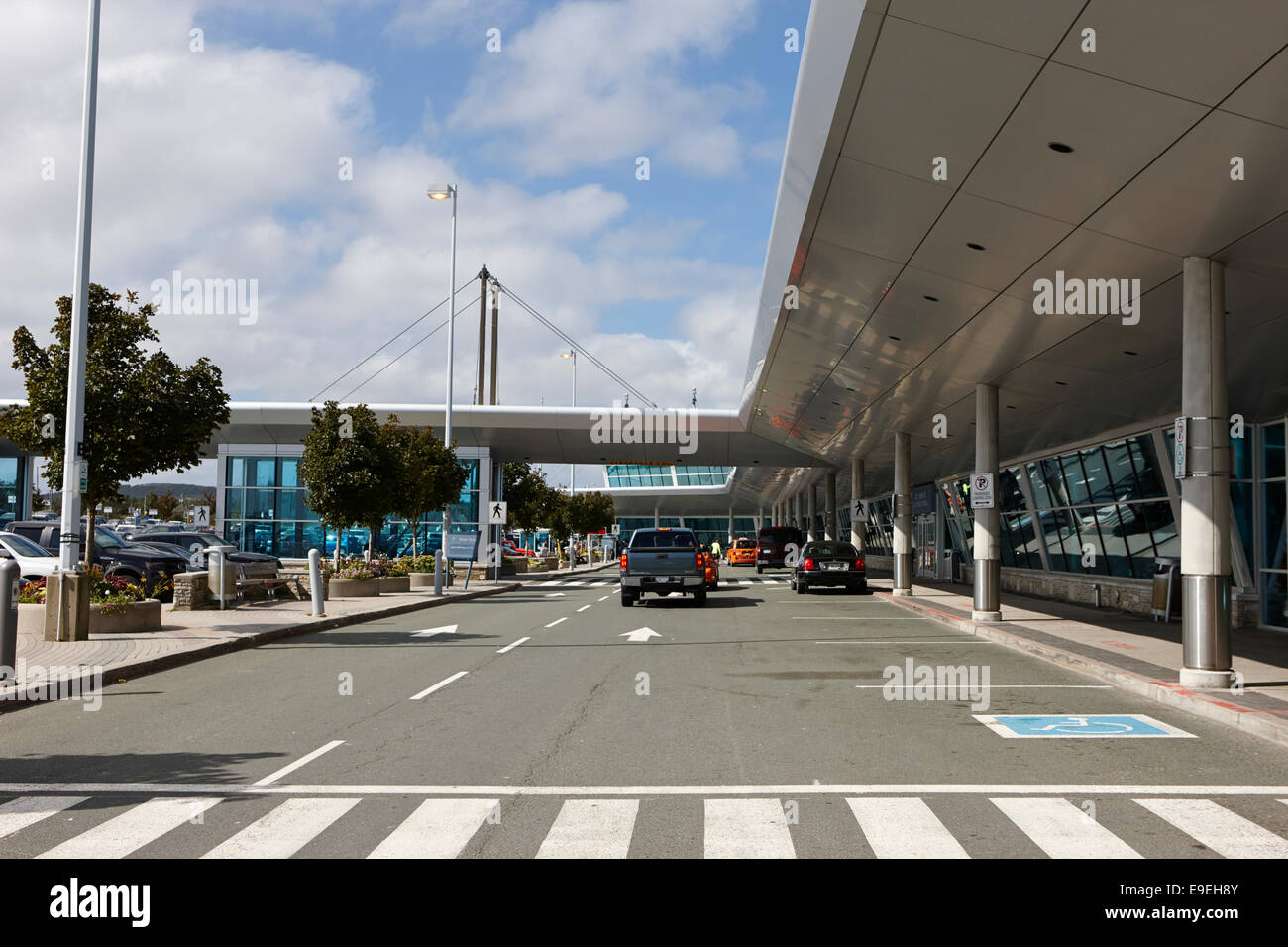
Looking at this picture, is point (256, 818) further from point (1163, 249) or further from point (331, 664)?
point (1163, 249)

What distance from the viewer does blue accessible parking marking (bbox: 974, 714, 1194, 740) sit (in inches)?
367

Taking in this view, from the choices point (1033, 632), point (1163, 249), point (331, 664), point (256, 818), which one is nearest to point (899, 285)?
point (1163, 249)

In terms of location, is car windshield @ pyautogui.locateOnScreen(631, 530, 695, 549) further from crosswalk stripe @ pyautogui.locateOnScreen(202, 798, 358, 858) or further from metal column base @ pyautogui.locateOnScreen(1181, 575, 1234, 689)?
crosswalk stripe @ pyautogui.locateOnScreen(202, 798, 358, 858)

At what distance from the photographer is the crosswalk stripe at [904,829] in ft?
18.3

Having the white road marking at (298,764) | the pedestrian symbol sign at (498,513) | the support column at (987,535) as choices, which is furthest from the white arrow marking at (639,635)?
the pedestrian symbol sign at (498,513)

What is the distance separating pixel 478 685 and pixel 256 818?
19.2ft

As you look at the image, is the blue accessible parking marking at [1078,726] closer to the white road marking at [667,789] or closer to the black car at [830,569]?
the white road marking at [667,789]

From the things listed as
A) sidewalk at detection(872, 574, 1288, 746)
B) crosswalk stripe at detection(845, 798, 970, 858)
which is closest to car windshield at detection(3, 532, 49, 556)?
sidewalk at detection(872, 574, 1288, 746)

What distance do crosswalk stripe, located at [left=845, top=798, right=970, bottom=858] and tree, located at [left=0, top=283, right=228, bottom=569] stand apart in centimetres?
1378

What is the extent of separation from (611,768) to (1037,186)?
725cm

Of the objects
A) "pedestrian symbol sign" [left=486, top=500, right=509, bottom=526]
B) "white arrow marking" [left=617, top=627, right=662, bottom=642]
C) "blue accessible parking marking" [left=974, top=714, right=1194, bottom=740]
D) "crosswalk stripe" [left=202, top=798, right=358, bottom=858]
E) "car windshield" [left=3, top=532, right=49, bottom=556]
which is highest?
"pedestrian symbol sign" [left=486, top=500, right=509, bottom=526]

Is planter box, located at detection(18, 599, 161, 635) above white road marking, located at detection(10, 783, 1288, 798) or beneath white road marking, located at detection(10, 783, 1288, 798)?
above

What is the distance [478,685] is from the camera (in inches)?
476

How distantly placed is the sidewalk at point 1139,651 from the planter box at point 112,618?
13.7m
